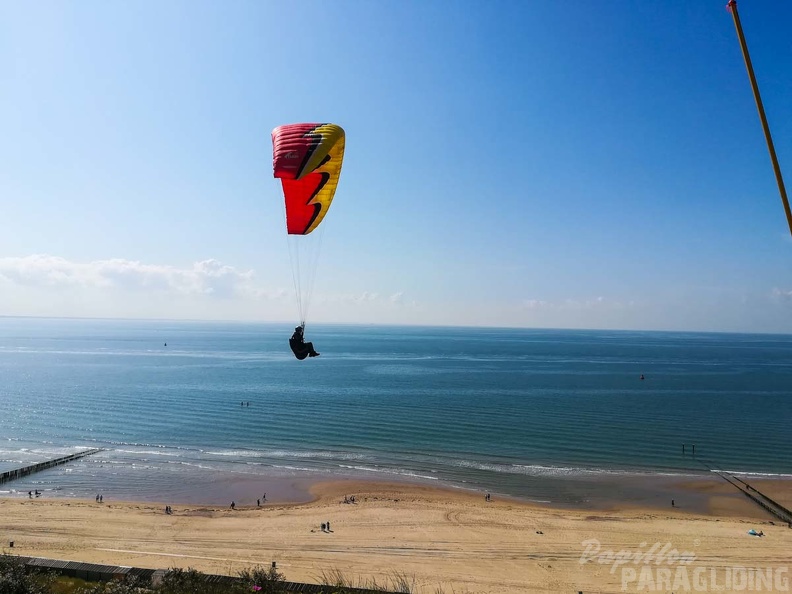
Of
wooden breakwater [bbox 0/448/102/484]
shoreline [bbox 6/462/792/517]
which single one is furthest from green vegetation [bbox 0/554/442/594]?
wooden breakwater [bbox 0/448/102/484]

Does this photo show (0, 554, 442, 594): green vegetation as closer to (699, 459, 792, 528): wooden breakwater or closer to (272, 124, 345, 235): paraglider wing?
(272, 124, 345, 235): paraglider wing

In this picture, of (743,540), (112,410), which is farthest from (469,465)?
(112,410)

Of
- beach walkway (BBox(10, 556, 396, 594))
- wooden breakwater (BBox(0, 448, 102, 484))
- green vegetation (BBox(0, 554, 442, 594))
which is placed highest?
green vegetation (BBox(0, 554, 442, 594))

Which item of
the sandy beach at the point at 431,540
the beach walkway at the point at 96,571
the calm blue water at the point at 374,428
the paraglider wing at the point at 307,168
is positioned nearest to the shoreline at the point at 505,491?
the calm blue water at the point at 374,428

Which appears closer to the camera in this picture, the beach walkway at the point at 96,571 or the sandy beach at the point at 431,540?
the beach walkway at the point at 96,571

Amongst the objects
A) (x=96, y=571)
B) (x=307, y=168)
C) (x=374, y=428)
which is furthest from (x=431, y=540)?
(x=374, y=428)

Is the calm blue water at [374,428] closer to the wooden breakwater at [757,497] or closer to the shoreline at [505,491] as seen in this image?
the shoreline at [505,491]
